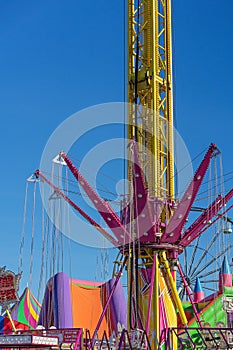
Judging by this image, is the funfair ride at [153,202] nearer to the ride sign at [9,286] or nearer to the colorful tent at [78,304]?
the ride sign at [9,286]

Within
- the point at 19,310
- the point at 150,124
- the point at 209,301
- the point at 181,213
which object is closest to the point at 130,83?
the point at 150,124

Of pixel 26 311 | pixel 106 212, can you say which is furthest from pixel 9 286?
pixel 26 311

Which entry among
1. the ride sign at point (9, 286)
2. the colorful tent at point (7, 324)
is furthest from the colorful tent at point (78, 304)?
the ride sign at point (9, 286)

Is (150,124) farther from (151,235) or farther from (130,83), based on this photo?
(151,235)

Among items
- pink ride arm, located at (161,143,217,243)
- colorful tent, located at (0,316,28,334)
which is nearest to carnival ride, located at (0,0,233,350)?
pink ride arm, located at (161,143,217,243)

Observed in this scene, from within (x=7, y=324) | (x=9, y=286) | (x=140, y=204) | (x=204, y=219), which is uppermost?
(x=140, y=204)

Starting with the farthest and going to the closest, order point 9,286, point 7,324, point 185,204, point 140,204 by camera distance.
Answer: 1. point 7,324
2. point 9,286
3. point 185,204
4. point 140,204

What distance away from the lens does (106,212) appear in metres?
30.3

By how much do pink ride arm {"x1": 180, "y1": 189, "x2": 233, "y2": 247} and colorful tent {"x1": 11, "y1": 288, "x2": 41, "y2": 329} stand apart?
614 inches

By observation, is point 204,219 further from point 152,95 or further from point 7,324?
point 7,324

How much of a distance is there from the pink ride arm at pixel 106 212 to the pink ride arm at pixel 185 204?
1910mm

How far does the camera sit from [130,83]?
3353 cm

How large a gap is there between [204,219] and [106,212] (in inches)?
178

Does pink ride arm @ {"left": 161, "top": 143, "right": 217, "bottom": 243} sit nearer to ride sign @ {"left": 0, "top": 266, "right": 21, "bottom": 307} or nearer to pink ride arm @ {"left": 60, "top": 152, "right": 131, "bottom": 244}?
pink ride arm @ {"left": 60, "top": 152, "right": 131, "bottom": 244}
